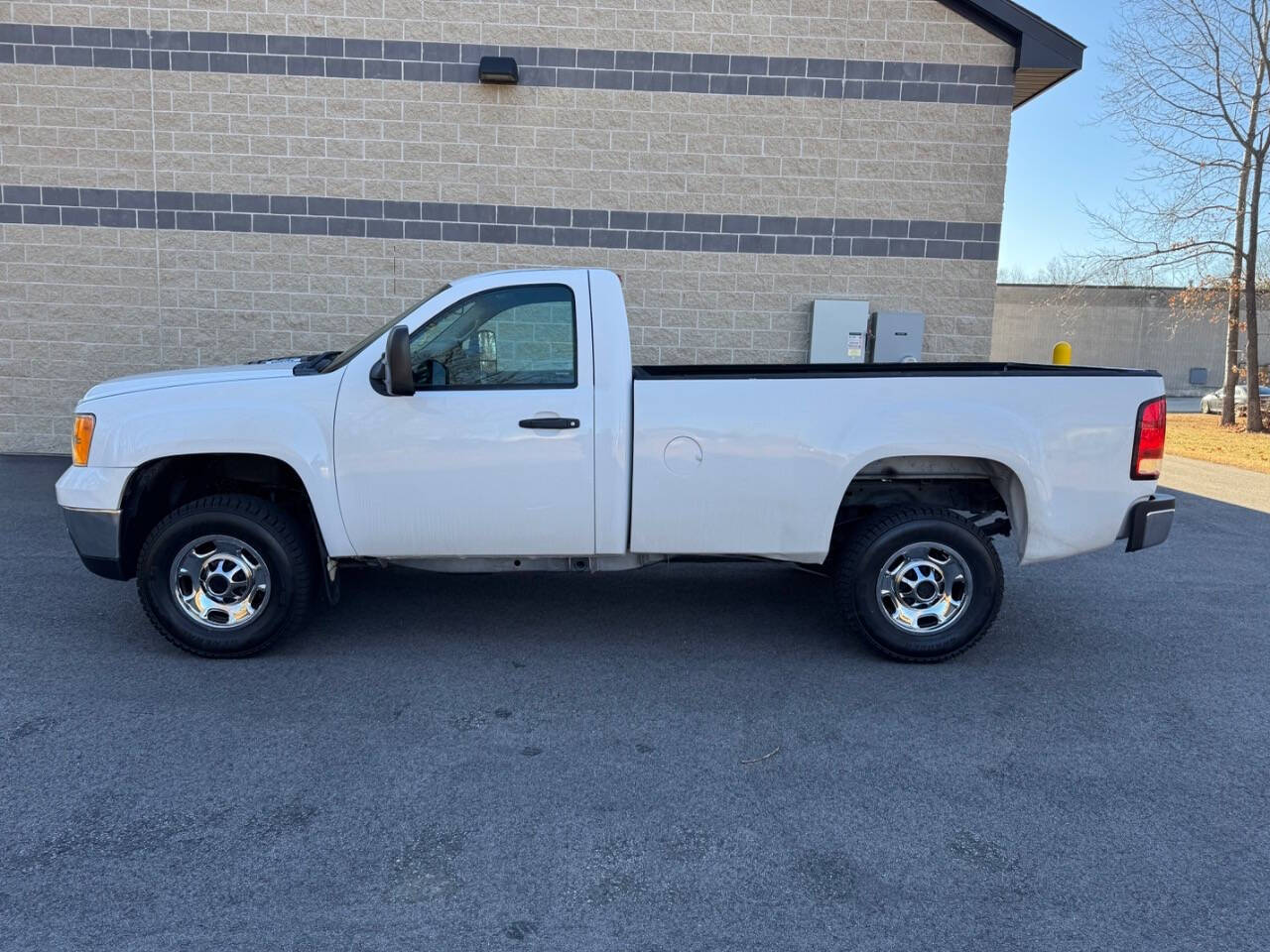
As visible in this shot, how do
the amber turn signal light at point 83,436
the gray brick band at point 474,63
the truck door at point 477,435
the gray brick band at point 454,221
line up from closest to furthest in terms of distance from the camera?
the truck door at point 477,435
the amber turn signal light at point 83,436
the gray brick band at point 474,63
the gray brick band at point 454,221

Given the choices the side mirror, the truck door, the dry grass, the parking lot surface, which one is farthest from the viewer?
the dry grass

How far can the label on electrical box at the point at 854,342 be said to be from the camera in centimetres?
1062

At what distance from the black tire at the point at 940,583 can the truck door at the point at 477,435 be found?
1490mm

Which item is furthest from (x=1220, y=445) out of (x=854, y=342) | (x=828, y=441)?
(x=828, y=441)

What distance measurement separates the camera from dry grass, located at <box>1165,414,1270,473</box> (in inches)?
634

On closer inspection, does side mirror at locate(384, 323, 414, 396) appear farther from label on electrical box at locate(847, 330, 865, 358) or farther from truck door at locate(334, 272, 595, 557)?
label on electrical box at locate(847, 330, 865, 358)

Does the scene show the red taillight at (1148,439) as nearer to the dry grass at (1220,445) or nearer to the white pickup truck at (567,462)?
the white pickup truck at (567,462)

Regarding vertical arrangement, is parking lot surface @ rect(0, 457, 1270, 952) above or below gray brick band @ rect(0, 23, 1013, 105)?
below

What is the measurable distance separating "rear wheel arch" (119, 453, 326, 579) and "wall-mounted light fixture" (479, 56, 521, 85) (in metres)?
6.29

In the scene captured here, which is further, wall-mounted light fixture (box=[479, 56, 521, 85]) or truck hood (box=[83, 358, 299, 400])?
wall-mounted light fixture (box=[479, 56, 521, 85])

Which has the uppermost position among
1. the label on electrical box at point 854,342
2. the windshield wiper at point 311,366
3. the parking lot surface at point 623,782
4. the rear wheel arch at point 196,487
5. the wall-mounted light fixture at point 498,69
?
the wall-mounted light fixture at point 498,69

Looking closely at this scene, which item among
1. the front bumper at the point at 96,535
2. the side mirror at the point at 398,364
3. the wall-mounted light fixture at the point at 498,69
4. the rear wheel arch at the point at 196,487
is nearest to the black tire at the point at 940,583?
the side mirror at the point at 398,364

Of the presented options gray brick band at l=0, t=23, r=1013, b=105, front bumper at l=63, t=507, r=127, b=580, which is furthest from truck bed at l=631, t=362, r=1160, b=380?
gray brick band at l=0, t=23, r=1013, b=105

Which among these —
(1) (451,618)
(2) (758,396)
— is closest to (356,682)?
(1) (451,618)
